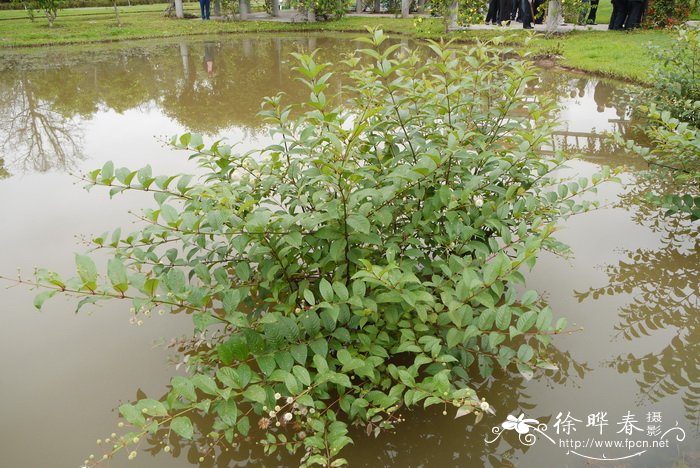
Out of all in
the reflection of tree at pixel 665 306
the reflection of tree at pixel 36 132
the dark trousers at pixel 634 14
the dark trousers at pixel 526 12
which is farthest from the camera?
the dark trousers at pixel 526 12

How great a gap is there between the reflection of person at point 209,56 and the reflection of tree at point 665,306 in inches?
342

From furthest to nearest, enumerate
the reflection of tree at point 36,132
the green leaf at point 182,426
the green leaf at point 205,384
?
1. the reflection of tree at point 36,132
2. the green leaf at point 205,384
3. the green leaf at point 182,426

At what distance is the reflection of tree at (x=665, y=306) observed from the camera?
83.0 inches

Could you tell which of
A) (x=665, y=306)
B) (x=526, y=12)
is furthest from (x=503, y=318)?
(x=526, y=12)

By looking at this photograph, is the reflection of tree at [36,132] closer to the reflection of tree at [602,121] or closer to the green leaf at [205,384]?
the green leaf at [205,384]

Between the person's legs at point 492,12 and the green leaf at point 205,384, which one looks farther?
the person's legs at point 492,12

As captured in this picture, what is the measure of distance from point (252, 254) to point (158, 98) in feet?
22.9

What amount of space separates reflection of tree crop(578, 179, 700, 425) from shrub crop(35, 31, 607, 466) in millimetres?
508

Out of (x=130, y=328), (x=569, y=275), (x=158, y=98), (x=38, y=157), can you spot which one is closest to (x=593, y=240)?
(x=569, y=275)

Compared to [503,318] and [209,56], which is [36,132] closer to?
[209,56]

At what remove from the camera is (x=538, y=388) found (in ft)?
6.87

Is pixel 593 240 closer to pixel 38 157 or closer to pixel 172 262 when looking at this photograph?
pixel 172 262

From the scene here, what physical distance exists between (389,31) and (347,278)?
16.0 metres

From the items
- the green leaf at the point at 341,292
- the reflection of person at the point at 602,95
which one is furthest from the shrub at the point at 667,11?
the green leaf at the point at 341,292
